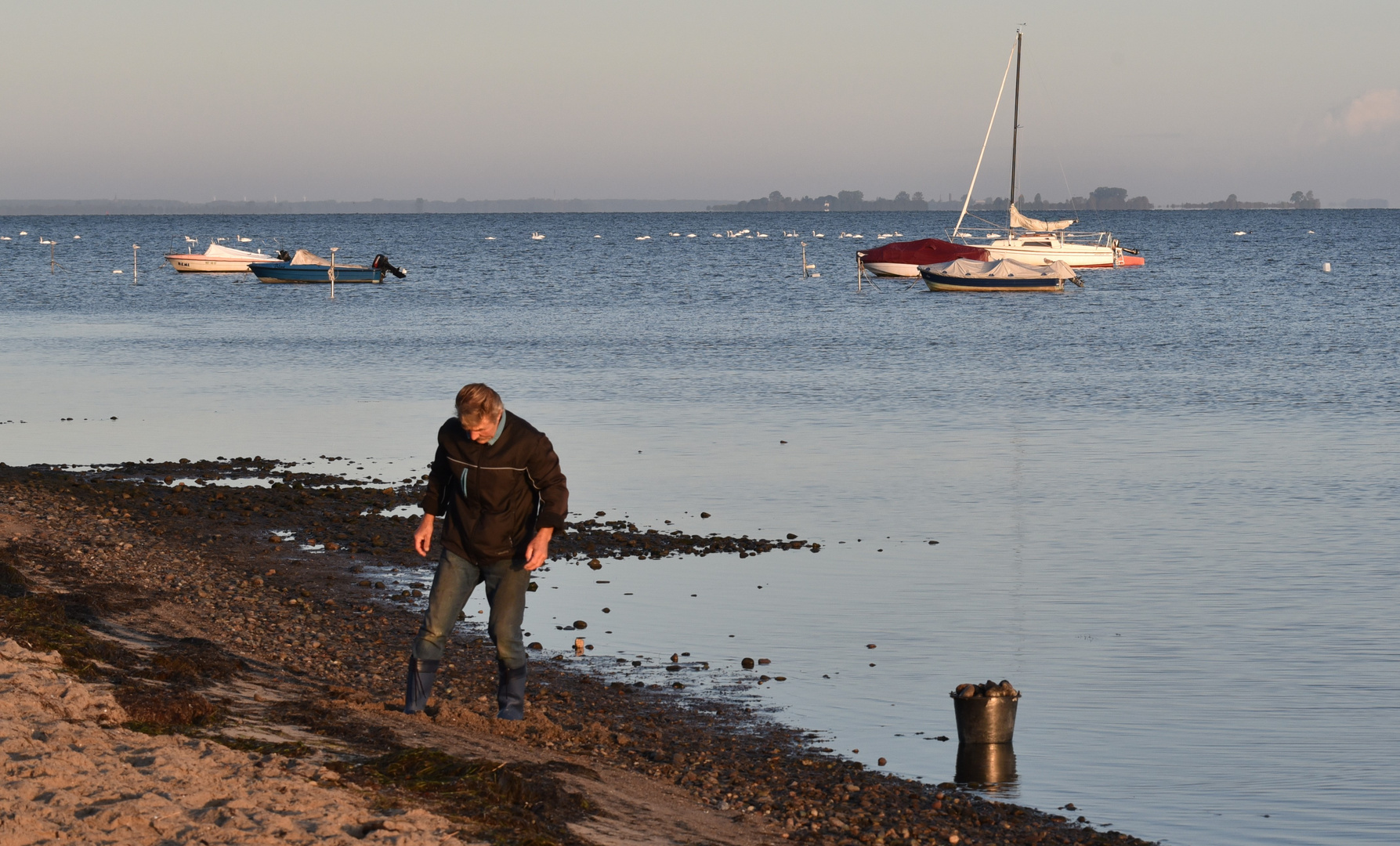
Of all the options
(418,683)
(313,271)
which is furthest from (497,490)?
(313,271)

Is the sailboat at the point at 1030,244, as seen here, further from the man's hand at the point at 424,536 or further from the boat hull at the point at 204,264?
the man's hand at the point at 424,536

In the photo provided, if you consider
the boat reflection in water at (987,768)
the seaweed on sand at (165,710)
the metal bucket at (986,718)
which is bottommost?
the boat reflection in water at (987,768)

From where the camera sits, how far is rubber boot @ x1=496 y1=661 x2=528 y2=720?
28.3 feet

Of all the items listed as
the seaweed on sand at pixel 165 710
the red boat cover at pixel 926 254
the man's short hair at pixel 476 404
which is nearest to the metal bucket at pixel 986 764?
the man's short hair at pixel 476 404

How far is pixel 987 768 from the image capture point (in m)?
8.97

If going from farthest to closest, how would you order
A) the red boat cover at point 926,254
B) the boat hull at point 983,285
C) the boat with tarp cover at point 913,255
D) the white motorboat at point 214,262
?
the white motorboat at point 214,262 → the boat with tarp cover at point 913,255 → the red boat cover at point 926,254 → the boat hull at point 983,285

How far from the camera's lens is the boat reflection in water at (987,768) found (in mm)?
8750

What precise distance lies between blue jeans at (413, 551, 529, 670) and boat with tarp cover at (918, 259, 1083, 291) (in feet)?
187

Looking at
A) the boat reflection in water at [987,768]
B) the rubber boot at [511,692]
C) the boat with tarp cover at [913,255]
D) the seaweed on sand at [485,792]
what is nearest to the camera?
the seaweed on sand at [485,792]

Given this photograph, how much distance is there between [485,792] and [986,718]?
A: 3406 mm

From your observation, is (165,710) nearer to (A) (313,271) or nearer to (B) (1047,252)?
(A) (313,271)

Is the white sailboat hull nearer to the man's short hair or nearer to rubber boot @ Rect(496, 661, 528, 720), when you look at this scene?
rubber boot @ Rect(496, 661, 528, 720)

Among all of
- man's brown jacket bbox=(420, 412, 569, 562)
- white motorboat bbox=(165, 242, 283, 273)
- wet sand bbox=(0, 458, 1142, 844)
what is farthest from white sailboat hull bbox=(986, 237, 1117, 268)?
man's brown jacket bbox=(420, 412, 569, 562)

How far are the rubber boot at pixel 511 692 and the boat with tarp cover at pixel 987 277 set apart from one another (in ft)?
186
